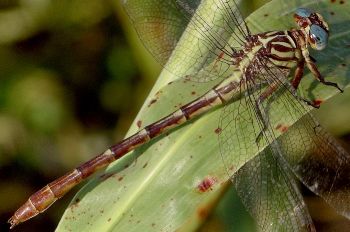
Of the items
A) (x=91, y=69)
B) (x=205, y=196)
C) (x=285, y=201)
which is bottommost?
(x=285, y=201)

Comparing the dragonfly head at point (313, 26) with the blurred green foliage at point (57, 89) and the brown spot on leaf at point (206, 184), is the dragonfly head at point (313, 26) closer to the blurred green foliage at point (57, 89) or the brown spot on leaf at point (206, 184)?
the brown spot on leaf at point (206, 184)

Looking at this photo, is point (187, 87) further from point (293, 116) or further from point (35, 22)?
point (35, 22)

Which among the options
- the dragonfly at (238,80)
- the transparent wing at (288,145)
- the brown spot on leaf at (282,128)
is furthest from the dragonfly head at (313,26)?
the brown spot on leaf at (282,128)

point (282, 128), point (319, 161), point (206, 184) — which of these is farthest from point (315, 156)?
point (206, 184)

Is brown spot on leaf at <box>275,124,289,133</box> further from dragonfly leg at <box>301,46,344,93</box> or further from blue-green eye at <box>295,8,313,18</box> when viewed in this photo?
blue-green eye at <box>295,8,313,18</box>

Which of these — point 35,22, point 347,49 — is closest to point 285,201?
point 347,49

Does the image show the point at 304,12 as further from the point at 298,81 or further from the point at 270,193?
the point at 270,193

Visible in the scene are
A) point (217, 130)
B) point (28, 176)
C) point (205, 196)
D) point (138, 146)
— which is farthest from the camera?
point (28, 176)

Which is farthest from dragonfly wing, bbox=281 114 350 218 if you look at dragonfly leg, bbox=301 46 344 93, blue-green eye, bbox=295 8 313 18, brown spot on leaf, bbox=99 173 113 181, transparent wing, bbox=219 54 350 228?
brown spot on leaf, bbox=99 173 113 181
